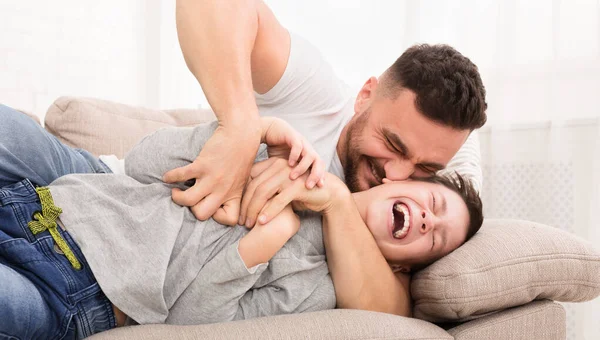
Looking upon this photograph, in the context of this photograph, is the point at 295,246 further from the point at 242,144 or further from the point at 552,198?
the point at 552,198

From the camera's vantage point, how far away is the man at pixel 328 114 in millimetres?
1256

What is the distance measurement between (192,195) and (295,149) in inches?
9.5

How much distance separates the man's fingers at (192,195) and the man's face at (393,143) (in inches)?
22.2

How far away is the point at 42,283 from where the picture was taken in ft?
3.49

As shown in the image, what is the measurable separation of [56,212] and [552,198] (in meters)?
2.08

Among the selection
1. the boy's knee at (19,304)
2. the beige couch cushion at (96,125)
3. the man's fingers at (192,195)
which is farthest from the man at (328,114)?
the beige couch cushion at (96,125)

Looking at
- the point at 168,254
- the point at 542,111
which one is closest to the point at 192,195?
the point at 168,254

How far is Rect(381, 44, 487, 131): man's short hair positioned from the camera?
5.06 ft

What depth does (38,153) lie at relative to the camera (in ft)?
4.17

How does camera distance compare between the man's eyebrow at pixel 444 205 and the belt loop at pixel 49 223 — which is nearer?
the belt loop at pixel 49 223

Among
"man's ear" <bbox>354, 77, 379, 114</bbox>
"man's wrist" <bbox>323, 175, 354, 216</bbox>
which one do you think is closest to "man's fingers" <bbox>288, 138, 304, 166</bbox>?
"man's wrist" <bbox>323, 175, 354, 216</bbox>

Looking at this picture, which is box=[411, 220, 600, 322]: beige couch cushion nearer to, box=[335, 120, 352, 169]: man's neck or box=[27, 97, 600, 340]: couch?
box=[27, 97, 600, 340]: couch

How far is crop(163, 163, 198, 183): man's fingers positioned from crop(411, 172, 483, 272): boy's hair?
64cm

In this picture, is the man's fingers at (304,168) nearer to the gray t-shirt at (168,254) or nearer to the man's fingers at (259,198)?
the man's fingers at (259,198)
